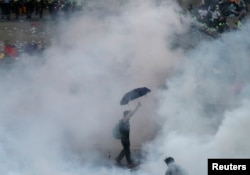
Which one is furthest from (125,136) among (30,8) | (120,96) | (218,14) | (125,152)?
(30,8)

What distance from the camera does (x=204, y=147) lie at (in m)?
10.5

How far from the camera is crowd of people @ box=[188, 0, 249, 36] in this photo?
1650cm

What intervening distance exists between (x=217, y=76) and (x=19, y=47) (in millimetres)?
6304

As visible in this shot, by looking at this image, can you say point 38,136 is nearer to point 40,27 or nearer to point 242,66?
point 242,66

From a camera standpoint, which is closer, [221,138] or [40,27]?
[221,138]

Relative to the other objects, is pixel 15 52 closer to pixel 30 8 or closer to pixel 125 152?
→ pixel 30 8

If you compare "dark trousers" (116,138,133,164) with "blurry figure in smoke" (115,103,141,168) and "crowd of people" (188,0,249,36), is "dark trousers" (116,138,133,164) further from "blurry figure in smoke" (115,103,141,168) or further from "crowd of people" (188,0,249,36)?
"crowd of people" (188,0,249,36)

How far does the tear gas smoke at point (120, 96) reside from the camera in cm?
1073

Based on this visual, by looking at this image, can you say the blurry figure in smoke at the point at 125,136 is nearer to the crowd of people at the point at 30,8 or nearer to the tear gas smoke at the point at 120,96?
the tear gas smoke at the point at 120,96

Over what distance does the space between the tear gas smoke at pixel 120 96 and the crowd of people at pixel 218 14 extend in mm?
1093

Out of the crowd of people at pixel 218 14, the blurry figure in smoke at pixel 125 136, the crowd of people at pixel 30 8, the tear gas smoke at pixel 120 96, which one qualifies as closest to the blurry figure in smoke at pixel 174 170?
the tear gas smoke at pixel 120 96

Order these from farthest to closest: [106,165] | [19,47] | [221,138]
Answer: [19,47], [106,165], [221,138]

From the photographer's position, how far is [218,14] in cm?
1866

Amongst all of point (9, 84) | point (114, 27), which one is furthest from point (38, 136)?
point (114, 27)
